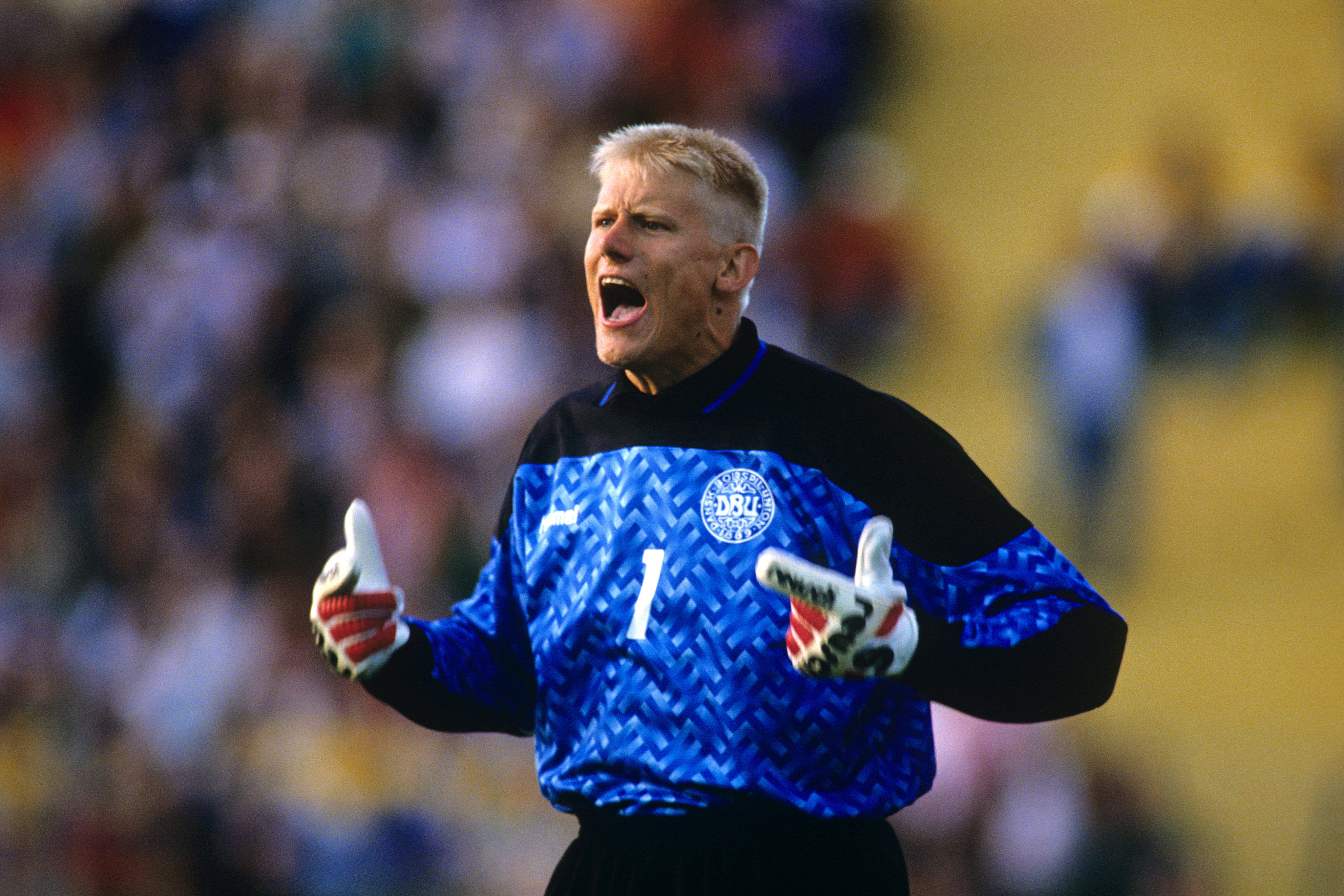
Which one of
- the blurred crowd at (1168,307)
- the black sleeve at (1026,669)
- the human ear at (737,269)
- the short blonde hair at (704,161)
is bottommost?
the black sleeve at (1026,669)

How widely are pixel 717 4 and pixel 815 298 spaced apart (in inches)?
73.2

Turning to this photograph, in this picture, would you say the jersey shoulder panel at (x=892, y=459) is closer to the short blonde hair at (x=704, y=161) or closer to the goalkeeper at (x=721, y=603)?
the goalkeeper at (x=721, y=603)

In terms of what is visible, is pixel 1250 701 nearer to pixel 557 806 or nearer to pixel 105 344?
pixel 557 806

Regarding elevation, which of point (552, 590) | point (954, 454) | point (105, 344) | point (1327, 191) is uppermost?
point (1327, 191)

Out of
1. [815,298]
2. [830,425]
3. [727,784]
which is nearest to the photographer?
[727,784]

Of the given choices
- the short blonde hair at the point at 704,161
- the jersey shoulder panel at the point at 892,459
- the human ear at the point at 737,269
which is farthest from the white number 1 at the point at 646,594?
the short blonde hair at the point at 704,161

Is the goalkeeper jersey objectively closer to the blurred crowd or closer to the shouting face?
the shouting face

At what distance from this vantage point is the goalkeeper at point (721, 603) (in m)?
2.84

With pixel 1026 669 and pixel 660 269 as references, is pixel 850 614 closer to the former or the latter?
pixel 1026 669

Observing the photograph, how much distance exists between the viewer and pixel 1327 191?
27.2 ft

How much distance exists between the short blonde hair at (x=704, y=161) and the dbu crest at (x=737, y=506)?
0.52 meters

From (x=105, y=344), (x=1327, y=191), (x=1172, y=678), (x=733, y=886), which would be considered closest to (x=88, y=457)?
(x=105, y=344)

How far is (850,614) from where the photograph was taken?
8.41ft

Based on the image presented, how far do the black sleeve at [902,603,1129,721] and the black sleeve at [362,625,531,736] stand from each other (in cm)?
96
